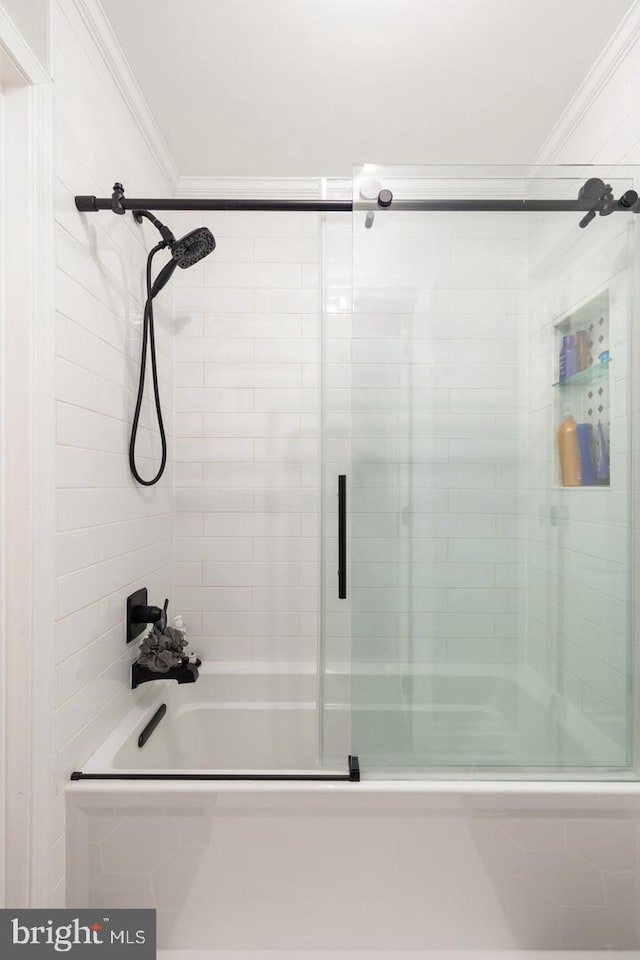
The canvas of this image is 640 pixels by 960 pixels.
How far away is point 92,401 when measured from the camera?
1486mm

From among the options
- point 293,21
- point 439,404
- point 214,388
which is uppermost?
point 293,21

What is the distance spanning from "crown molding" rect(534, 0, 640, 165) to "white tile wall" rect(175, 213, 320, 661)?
989 mm

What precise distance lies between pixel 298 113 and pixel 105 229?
832mm

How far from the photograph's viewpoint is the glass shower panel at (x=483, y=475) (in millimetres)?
1378

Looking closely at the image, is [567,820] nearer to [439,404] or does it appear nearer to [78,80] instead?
[439,404]

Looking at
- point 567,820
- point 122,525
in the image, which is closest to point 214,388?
point 122,525

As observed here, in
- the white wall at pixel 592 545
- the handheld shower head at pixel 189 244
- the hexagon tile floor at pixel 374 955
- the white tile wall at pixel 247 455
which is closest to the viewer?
the hexagon tile floor at pixel 374 955

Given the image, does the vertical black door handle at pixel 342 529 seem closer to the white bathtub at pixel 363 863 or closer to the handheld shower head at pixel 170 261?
the white bathtub at pixel 363 863

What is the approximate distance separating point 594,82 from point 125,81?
58.0 inches

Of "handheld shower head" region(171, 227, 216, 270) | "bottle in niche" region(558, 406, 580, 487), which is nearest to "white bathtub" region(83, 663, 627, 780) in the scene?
"bottle in niche" region(558, 406, 580, 487)

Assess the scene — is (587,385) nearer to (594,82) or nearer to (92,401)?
(594,82)

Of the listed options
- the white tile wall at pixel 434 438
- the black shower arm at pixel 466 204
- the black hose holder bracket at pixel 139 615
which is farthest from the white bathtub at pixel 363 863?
the black shower arm at pixel 466 204

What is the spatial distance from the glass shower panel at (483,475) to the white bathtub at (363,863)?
0.11 meters

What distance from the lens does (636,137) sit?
1501 millimetres
